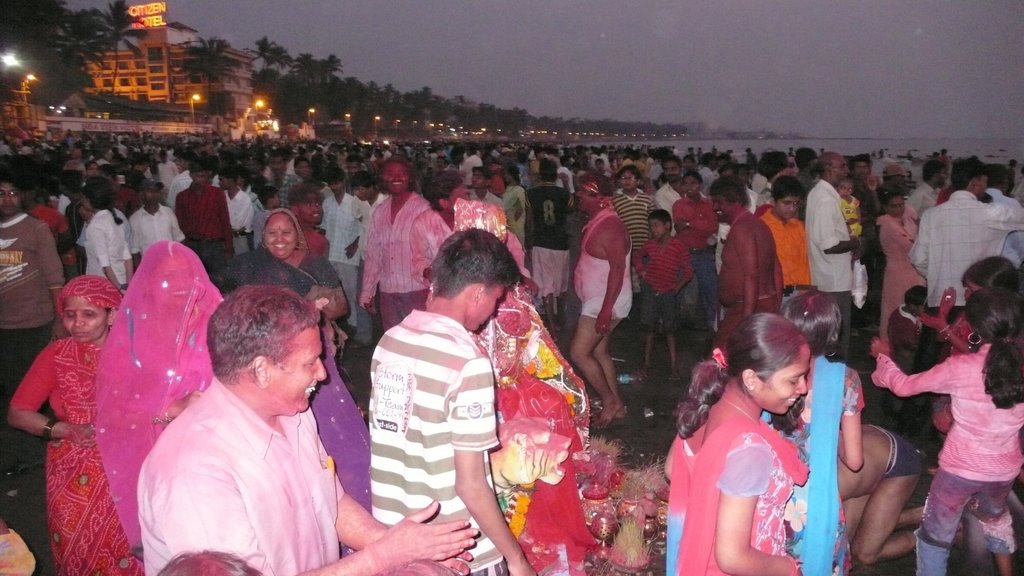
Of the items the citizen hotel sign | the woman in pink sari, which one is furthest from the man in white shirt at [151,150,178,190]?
the citizen hotel sign

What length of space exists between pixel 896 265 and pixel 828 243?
113cm

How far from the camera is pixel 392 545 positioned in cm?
183

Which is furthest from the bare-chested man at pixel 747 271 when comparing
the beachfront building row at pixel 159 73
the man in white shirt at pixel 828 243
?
the beachfront building row at pixel 159 73

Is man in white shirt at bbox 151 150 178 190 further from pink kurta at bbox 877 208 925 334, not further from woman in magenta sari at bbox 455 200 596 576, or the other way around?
pink kurta at bbox 877 208 925 334

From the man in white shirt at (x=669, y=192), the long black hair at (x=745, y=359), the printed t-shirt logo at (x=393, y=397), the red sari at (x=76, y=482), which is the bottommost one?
the red sari at (x=76, y=482)

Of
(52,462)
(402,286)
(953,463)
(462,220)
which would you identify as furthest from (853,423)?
(402,286)

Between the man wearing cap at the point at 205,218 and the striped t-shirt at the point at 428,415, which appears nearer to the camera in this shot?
the striped t-shirt at the point at 428,415

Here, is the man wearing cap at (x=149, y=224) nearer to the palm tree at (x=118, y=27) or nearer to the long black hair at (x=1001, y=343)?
the long black hair at (x=1001, y=343)

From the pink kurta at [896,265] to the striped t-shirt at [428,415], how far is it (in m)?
5.24

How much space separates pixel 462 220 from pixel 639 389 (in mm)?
3240

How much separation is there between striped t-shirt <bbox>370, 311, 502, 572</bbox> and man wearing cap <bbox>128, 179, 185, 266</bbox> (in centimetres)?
576

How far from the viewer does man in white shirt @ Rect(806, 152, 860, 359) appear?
18.8ft

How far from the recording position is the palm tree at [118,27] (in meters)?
79.9

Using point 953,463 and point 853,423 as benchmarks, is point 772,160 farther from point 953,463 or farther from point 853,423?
point 853,423
